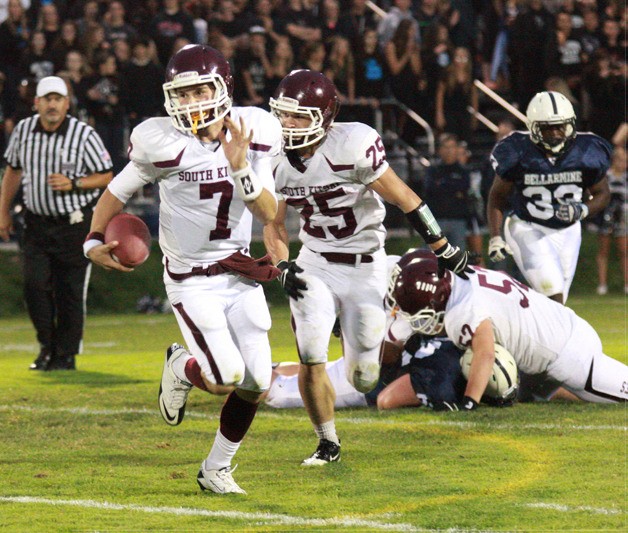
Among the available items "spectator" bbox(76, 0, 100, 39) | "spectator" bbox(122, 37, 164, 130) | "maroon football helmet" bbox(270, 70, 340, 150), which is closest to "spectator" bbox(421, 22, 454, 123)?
"spectator" bbox(122, 37, 164, 130)

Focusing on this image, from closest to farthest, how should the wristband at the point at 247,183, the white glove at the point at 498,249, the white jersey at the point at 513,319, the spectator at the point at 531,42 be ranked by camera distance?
the wristband at the point at 247,183 → the white jersey at the point at 513,319 → the white glove at the point at 498,249 → the spectator at the point at 531,42

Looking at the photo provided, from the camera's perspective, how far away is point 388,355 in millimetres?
6586

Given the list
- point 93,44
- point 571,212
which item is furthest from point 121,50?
point 571,212

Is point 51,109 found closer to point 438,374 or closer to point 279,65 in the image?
point 438,374

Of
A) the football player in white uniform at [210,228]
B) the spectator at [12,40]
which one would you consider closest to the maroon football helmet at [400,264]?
the football player in white uniform at [210,228]

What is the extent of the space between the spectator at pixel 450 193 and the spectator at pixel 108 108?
2889 millimetres

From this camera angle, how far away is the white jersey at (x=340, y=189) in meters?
5.05

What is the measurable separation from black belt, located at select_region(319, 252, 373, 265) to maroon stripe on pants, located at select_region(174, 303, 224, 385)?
958mm

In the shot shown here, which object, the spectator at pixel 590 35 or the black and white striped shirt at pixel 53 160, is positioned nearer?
the black and white striped shirt at pixel 53 160

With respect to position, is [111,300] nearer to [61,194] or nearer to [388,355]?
[61,194]

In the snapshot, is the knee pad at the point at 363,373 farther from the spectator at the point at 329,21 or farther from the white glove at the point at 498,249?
the spectator at the point at 329,21

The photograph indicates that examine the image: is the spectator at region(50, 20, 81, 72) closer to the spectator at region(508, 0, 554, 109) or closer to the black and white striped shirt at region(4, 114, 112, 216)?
the black and white striped shirt at region(4, 114, 112, 216)

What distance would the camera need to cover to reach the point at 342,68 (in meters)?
12.6

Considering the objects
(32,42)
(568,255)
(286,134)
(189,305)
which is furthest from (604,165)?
(32,42)
